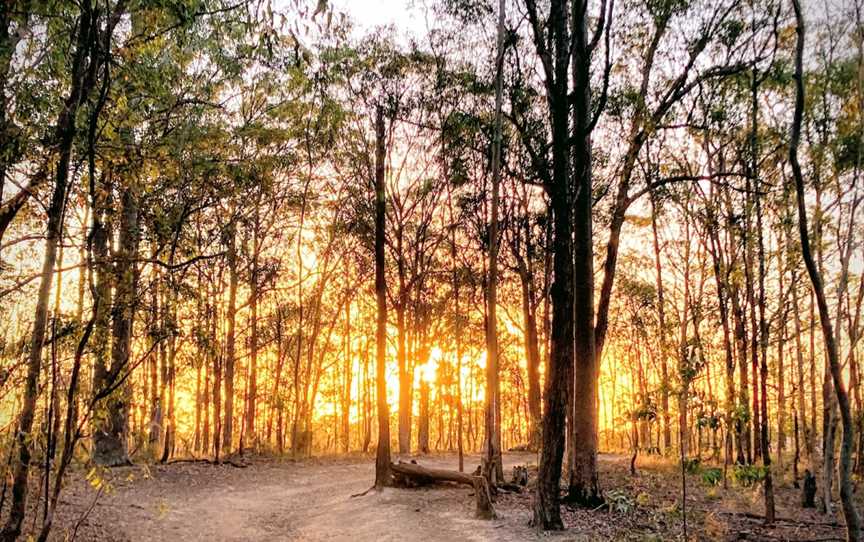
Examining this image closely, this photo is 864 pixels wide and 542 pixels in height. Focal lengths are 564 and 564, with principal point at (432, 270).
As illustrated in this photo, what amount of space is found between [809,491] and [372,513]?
9434 mm

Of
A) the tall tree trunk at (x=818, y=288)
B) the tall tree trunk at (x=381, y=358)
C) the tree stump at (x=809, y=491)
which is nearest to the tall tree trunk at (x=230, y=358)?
the tall tree trunk at (x=381, y=358)

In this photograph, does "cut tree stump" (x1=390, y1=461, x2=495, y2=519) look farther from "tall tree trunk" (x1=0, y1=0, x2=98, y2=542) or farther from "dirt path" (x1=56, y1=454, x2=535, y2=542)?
"tall tree trunk" (x1=0, y1=0, x2=98, y2=542)

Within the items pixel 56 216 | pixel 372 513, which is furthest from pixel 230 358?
pixel 56 216

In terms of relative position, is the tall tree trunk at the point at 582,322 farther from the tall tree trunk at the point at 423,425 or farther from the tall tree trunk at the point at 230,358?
the tall tree trunk at the point at 423,425

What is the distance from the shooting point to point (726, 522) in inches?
384

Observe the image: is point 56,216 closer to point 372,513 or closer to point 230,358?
point 372,513

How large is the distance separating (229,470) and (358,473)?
3608 millimetres

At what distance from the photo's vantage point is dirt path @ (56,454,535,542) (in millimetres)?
8789

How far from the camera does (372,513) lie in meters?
10.3

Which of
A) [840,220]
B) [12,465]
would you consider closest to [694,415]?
[840,220]

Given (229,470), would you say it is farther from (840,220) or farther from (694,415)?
(840,220)

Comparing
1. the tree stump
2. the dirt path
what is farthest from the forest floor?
the tree stump

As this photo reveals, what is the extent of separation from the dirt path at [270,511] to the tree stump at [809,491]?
7.09 meters

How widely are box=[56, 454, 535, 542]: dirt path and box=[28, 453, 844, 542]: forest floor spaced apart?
0.02 meters
